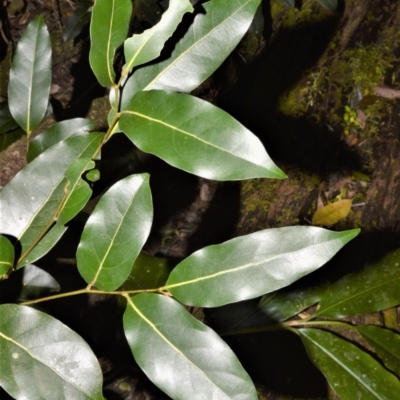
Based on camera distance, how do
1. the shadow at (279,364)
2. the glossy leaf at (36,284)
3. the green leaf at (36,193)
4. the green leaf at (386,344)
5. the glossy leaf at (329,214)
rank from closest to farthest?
the green leaf at (36,193)
the glossy leaf at (36,284)
the green leaf at (386,344)
the shadow at (279,364)
the glossy leaf at (329,214)

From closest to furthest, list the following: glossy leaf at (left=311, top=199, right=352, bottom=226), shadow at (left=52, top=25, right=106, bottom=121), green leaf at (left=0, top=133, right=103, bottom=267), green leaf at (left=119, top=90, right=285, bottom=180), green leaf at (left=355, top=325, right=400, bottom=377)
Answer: green leaf at (left=119, top=90, right=285, bottom=180)
green leaf at (left=0, top=133, right=103, bottom=267)
green leaf at (left=355, top=325, right=400, bottom=377)
shadow at (left=52, top=25, right=106, bottom=121)
glossy leaf at (left=311, top=199, right=352, bottom=226)

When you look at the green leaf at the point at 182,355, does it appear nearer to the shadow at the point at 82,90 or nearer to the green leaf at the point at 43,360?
the green leaf at the point at 43,360

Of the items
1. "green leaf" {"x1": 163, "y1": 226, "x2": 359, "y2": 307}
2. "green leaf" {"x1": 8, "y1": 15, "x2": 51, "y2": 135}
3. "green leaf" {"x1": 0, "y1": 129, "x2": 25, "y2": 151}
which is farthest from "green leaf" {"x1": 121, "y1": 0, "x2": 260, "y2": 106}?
"green leaf" {"x1": 0, "y1": 129, "x2": 25, "y2": 151}

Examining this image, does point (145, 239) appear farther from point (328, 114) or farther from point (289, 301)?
point (328, 114)

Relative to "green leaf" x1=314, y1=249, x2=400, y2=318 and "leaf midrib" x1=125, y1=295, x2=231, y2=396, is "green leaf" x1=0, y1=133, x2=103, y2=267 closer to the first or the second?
"leaf midrib" x1=125, y1=295, x2=231, y2=396

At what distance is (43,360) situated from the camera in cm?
72

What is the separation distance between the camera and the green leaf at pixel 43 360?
701 millimetres

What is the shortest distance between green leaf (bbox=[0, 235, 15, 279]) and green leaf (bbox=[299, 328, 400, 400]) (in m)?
0.84

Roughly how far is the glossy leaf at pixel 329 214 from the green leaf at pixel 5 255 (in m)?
1.19

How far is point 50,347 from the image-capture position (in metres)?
0.72

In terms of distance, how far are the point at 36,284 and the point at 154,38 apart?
0.56m

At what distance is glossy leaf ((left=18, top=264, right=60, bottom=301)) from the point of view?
3.34 ft

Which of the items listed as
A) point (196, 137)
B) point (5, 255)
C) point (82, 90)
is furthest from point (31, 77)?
point (82, 90)

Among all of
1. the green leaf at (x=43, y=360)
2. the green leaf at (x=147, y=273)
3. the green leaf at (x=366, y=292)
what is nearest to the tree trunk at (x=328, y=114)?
the green leaf at (x=366, y=292)
